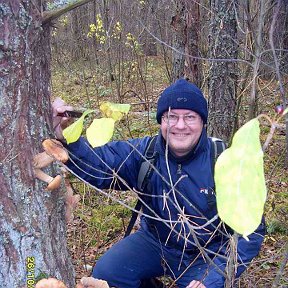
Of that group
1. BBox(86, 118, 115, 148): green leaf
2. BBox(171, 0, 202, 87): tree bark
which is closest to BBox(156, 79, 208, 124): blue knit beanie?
BBox(86, 118, 115, 148): green leaf

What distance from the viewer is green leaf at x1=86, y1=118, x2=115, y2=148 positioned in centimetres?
93

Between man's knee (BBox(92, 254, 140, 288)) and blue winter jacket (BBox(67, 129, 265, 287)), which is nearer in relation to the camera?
blue winter jacket (BBox(67, 129, 265, 287))

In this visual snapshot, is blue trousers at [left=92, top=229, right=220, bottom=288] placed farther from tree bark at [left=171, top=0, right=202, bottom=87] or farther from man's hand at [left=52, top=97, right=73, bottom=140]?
tree bark at [left=171, top=0, right=202, bottom=87]

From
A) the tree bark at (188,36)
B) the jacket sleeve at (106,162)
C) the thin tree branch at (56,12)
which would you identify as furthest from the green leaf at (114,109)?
the tree bark at (188,36)

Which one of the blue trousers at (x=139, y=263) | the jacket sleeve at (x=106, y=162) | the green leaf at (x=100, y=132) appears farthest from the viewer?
the blue trousers at (x=139, y=263)

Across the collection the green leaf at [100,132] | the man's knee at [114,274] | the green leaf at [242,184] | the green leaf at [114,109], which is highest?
the green leaf at [114,109]

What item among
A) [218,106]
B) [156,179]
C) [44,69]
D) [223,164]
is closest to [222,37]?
[218,106]

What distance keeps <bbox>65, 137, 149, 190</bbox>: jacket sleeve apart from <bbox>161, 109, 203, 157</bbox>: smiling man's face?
20 cm

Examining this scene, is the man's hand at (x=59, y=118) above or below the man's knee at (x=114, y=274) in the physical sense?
above

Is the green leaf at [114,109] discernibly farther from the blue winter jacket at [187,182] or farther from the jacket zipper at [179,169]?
the jacket zipper at [179,169]

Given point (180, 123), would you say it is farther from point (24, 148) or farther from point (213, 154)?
point (24, 148)

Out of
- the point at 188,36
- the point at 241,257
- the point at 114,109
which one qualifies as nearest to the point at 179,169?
the point at 241,257

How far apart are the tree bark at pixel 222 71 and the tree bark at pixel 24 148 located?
269 cm

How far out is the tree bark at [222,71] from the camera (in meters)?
4.01
